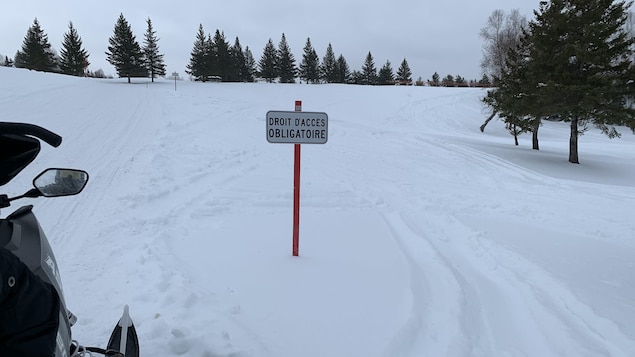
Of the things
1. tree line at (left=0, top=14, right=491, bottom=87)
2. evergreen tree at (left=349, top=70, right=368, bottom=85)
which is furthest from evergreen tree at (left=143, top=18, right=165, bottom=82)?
evergreen tree at (left=349, top=70, right=368, bottom=85)

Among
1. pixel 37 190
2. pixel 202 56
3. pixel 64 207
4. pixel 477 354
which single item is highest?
pixel 202 56

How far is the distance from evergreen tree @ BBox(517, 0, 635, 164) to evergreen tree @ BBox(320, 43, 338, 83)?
160 feet

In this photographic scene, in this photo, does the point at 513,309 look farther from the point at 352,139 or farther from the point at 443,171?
the point at 352,139

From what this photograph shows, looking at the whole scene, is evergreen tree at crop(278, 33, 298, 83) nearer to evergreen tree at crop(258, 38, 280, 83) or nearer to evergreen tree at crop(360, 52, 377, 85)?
evergreen tree at crop(258, 38, 280, 83)

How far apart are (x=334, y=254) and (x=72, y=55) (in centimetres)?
5694

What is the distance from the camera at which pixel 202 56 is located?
49.6 meters

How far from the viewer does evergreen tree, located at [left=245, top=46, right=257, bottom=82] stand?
5897cm

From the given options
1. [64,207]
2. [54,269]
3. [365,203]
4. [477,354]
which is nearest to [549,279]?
[477,354]

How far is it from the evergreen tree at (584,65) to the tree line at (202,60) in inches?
1192

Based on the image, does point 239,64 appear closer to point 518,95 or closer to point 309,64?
point 309,64

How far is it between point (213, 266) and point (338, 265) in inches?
60.1

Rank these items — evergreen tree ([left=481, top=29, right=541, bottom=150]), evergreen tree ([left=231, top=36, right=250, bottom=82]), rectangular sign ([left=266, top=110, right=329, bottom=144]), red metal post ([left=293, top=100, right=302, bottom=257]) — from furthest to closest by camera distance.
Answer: evergreen tree ([left=231, top=36, right=250, bottom=82]), evergreen tree ([left=481, top=29, right=541, bottom=150]), red metal post ([left=293, top=100, right=302, bottom=257]), rectangular sign ([left=266, top=110, right=329, bottom=144])

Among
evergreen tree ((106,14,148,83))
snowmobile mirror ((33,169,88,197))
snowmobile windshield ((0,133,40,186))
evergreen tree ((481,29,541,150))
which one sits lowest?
snowmobile mirror ((33,169,88,197))

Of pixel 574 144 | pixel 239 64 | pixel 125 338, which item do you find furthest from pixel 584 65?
pixel 239 64
